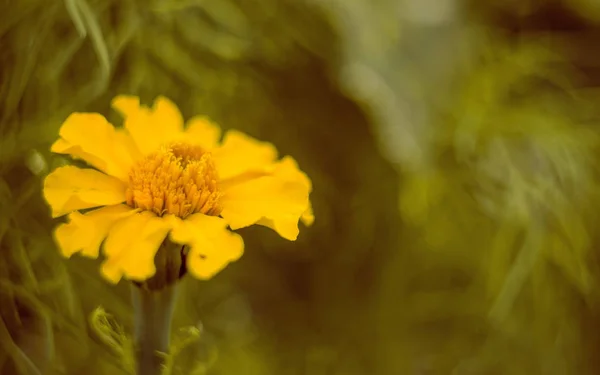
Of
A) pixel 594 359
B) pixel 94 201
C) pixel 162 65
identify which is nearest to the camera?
pixel 94 201

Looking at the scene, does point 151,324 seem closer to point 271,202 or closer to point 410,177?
point 271,202

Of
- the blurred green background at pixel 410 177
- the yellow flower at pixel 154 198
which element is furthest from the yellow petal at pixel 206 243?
the blurred green background at pixel 410 177

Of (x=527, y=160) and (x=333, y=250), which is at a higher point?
(x=527, y=160)

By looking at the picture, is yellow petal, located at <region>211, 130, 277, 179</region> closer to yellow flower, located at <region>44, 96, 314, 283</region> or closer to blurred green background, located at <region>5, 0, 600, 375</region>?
yellow flower, located at <region>44, 96, 314, 283</region>

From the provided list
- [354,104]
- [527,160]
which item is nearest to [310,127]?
[354,104]

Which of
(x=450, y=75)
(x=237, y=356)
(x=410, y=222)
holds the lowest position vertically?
(x=237, y=356)

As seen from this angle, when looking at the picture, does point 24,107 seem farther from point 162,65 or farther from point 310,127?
point 310,127

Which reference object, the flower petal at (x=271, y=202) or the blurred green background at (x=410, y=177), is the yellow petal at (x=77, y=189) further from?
the blurred green background at (x=410, y=177)

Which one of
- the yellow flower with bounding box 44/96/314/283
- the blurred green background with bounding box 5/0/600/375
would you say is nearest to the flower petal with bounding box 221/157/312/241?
the yellow flower with bounding box 44/96/314/283
